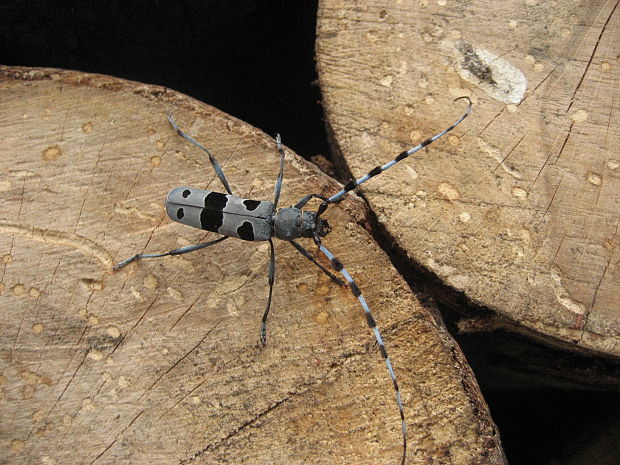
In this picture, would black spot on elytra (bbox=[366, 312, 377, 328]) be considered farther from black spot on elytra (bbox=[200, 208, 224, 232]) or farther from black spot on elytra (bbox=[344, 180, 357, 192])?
→ black spot on elytra (bbox=[200, 208, 224, 232])

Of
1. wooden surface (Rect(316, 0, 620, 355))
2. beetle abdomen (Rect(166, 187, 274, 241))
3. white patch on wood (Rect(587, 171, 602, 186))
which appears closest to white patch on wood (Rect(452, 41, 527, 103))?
wooden surface (Rect(316, 0, 620, 355))

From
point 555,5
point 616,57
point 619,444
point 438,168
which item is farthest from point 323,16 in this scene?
point 619,444

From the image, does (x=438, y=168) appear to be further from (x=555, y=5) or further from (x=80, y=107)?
(x=80, y=107)

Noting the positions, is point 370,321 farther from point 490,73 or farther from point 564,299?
point 490,73

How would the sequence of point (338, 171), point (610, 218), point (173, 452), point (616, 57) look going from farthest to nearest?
point (338, 171) < point (616, 57) < point (610, 218) < point (173, 452)

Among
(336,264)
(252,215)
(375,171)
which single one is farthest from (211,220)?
(375,171)

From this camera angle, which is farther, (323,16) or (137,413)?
(323,16)
